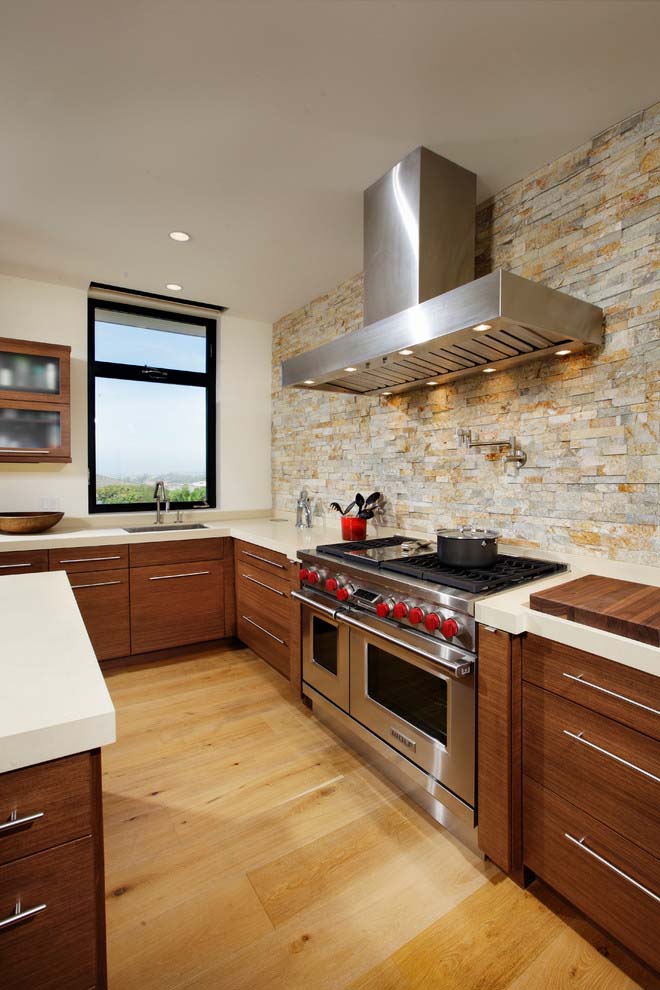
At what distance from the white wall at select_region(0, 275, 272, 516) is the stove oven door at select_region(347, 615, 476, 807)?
241 centimetres

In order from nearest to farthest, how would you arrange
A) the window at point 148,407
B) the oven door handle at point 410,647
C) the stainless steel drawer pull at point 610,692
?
1. the stainless steel drawer pull at point 610,692
2. the oven door handle at point 410,647
3. the window at point 148,407

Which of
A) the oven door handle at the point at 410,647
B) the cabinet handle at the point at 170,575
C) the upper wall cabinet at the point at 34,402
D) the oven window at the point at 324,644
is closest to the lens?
the oven door handle at the point at 410,647

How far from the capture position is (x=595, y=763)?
1.35 meters

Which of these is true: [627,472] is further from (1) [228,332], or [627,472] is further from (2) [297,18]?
(1) [228,332]

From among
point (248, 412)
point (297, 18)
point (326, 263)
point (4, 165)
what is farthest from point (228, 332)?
point (297, 18)

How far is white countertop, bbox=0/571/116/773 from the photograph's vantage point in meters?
0.76

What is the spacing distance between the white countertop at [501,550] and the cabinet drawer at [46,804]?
1183 mm

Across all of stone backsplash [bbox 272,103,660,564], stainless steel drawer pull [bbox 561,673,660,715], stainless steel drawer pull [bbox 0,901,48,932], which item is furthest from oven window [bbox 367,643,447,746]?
stainless steel drawer pull [bbox 0,901,48,932]

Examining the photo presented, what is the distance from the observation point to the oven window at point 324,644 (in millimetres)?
2449

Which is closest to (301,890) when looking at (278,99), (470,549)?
(470,549)

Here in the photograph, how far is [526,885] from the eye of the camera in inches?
63.1

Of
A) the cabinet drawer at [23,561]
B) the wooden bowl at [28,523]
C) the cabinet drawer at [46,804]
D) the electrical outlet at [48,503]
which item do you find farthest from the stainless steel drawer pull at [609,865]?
the electrical outlet at [48,503]

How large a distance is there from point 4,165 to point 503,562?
277 cm

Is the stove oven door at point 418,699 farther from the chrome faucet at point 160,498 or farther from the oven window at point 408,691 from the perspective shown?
→ the chrome faucet at point 160,498
